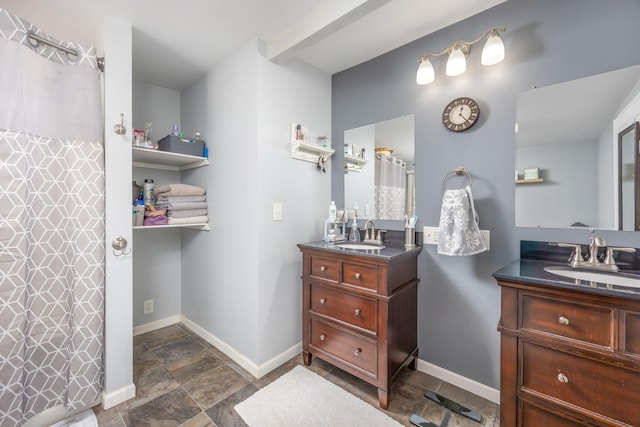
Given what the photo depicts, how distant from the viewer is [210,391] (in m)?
1.75

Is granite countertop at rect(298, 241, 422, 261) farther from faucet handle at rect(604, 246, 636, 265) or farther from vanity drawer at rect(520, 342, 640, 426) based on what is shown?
faucet handle at rect(604, 246, 636, 265)

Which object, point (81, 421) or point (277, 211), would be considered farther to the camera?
point (277, 211)

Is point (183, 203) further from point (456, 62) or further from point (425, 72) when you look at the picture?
point (456, 62)

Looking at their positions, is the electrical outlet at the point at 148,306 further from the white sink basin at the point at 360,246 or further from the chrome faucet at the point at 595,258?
the chrome faucet at the point at 595,258

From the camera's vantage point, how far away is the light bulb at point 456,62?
1640mm

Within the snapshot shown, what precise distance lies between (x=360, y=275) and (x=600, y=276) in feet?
3.74

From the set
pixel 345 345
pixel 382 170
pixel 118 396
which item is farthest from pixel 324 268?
pixel 118 396

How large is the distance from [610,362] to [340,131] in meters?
2.11

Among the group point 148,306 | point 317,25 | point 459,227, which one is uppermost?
point 317,25

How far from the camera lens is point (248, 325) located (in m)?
1.99

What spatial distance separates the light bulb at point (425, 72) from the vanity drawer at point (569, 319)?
142 centimetres

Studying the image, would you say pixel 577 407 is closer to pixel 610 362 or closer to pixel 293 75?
pixel 610 362

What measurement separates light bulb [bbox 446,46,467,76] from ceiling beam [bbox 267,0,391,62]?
0.58 m

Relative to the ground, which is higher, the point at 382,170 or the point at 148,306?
the point at 382,170
